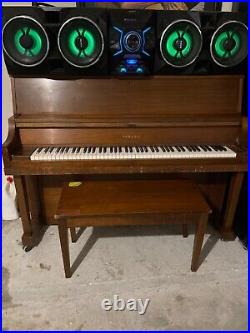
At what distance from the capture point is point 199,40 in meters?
1.43

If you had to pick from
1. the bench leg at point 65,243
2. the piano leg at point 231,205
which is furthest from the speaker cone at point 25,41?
the piano leg at point 231,205

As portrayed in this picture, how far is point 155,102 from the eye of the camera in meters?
1.62

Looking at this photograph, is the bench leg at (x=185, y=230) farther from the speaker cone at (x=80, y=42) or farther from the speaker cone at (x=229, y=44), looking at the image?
the speaker cone at (x=80, y=42)

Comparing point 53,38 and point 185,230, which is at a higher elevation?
point 53,38

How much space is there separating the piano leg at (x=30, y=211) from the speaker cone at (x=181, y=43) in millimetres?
1080

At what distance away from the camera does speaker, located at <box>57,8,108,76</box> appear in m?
1.36

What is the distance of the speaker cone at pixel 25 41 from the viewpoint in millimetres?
1344

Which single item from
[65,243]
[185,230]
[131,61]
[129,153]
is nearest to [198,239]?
[185,230]

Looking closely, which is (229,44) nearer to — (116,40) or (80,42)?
(116,40)

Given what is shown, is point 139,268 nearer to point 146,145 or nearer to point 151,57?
point 146,145

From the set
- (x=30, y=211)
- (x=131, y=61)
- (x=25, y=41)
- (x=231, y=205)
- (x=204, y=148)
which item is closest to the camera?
(x=25, y=41)

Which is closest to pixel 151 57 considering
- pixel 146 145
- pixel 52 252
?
pixel 146 145

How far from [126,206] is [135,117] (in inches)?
21.9

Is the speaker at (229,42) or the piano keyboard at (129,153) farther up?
the speaker at (229,42)
